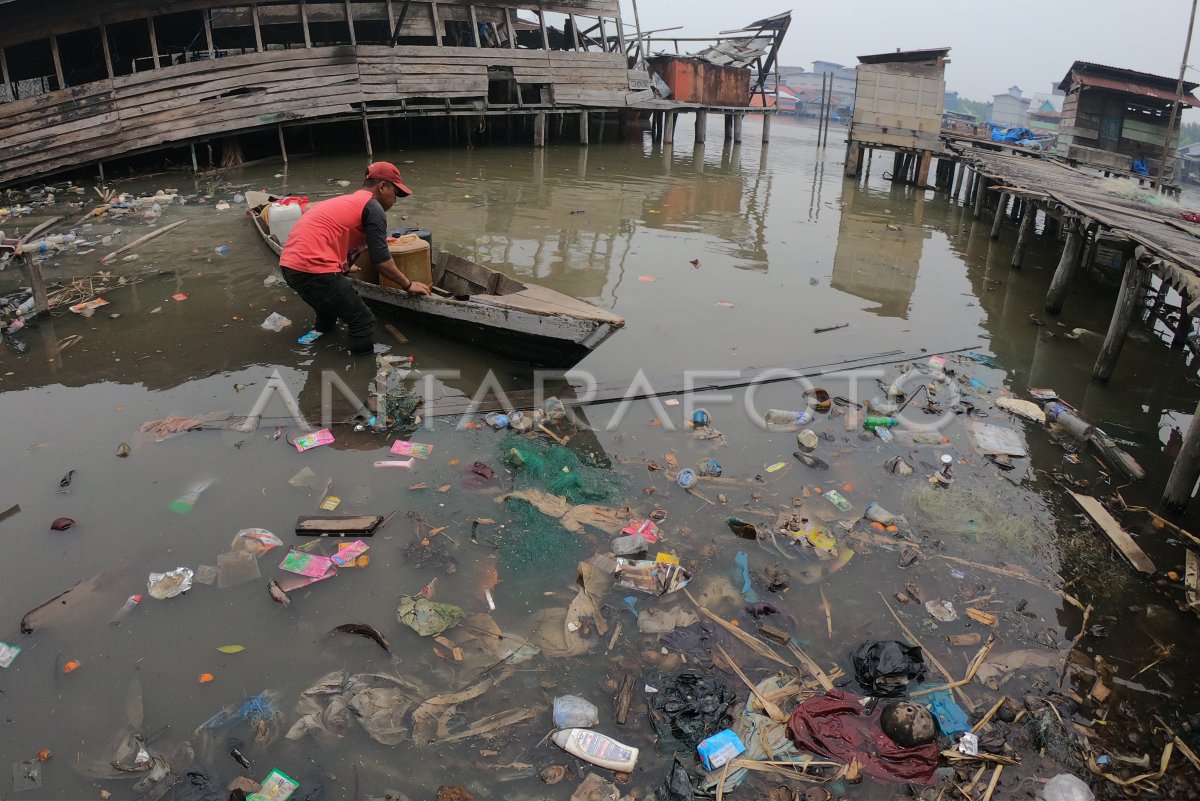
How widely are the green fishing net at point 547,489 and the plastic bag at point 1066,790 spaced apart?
251 centimetres

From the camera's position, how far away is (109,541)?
420cm

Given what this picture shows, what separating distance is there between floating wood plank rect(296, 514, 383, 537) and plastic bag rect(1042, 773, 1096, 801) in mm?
3675

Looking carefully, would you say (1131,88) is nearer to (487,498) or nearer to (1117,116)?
(1117,116)

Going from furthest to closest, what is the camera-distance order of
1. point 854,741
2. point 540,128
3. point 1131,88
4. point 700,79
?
point 700,79 < point 540,128 < point 1131,88 < point 854,741

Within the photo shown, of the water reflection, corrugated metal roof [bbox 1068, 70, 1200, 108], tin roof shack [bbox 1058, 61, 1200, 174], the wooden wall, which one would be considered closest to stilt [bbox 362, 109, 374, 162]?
the wooden wall

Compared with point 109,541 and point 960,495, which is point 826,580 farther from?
point 109,541

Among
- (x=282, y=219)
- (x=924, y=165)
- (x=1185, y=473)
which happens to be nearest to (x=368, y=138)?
(x=282, y=219)

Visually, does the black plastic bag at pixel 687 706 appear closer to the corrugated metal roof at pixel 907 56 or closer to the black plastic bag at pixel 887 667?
the black plastic bag at pixel 887 667

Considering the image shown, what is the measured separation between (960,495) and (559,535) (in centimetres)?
291

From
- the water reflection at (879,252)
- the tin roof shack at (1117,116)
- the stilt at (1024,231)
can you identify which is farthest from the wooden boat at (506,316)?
the tin roof shack at (1117,116)

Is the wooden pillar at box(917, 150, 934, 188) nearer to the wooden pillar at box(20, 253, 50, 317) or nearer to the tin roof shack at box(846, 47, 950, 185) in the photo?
the tin roof shack at box(846, 47, 950, 185)

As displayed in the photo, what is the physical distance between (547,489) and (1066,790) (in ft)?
10.4

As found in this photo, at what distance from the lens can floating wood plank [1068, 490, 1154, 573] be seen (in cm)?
444

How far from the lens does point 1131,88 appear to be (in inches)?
787
